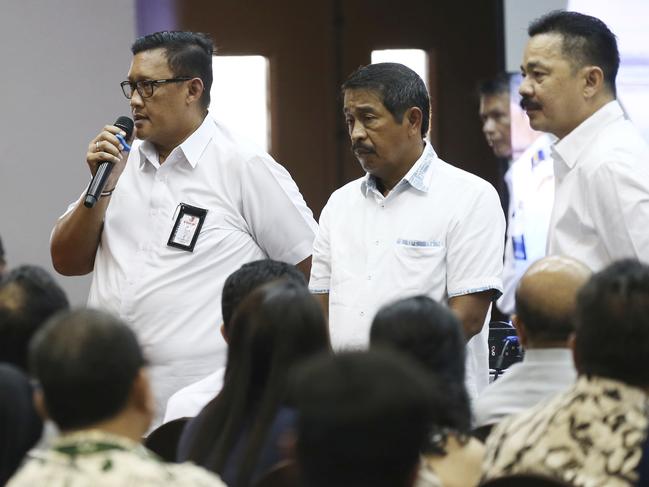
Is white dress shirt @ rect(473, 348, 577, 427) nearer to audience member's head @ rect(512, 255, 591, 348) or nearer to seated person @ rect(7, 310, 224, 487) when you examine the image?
audience member's head @ rect(512, 255, 591, 348)

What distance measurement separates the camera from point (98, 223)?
137 inches

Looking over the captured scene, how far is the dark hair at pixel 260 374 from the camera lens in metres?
2.01

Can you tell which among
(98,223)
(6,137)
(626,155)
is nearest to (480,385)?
(626,155)

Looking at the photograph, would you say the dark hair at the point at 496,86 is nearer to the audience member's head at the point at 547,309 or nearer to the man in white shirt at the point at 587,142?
the man in white shirt at the point at 587,142

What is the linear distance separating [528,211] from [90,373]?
3678 mm

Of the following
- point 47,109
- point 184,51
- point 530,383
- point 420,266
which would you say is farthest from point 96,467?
point 47,109

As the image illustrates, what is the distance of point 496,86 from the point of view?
557cm

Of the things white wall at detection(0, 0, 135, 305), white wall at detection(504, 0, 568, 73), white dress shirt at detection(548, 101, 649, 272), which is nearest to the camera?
white dress shirt at detection(548, 101, 649, 272)

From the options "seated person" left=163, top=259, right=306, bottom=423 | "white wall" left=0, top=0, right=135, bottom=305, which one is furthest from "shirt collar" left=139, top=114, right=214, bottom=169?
"white wall" left=0, top=0, right=135, bottom=305

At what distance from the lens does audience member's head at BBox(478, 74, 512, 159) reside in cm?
552

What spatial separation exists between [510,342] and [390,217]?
54cm

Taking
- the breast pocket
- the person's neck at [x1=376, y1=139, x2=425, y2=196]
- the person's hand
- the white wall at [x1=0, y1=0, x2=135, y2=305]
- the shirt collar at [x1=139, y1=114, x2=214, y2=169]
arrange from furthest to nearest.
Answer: the white wall at [x1=0, y1=0, x2=135, y2=305] → the shirt collar at [x1=139, y1=114, x2=214, y2=169] → the person's hand → the person's neck at [x1=376, y1=139, x2=425, y2=196] → the breast pocket

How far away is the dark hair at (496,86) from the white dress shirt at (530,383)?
3.35 m

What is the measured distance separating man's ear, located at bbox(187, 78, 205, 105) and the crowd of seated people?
4.01ft
